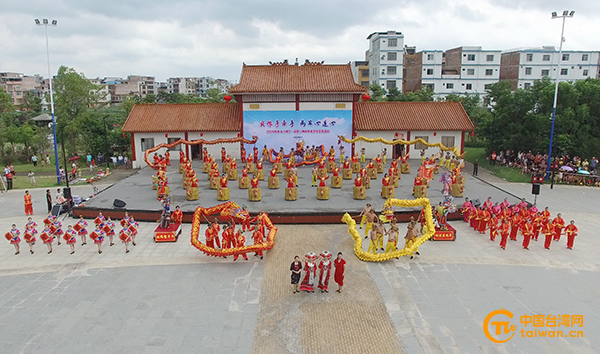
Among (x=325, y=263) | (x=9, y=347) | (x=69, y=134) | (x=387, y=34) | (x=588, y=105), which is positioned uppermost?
(x=387, y=34)

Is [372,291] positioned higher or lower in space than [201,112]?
lower

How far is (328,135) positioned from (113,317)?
2112 centimetres

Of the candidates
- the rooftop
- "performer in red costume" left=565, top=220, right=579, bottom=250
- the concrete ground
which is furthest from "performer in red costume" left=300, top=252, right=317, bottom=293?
the rooftop

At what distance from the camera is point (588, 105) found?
2645cm

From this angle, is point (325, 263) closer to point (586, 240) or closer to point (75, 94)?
point (586, 240)

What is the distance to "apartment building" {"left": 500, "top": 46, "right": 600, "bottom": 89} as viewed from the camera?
51.0 metres

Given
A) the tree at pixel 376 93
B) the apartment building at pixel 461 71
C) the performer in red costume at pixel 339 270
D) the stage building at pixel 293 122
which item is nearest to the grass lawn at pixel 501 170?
the stage building at pixel 293 122

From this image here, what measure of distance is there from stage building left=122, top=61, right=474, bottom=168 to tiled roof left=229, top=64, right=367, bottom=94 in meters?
0.07

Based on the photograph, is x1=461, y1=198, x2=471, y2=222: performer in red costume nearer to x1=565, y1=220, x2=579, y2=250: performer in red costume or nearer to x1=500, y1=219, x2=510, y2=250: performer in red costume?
x1=500, y1=219, x2=510, y2=250: performer in red costume

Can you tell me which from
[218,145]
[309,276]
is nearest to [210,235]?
[309,276]

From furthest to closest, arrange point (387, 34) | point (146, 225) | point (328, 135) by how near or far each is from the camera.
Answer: point (387, 34), point (328, 135), point (146, 225)

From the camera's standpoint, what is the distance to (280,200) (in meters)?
18.7

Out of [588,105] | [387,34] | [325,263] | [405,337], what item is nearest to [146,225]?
[325,263]

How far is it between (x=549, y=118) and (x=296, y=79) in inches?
660
